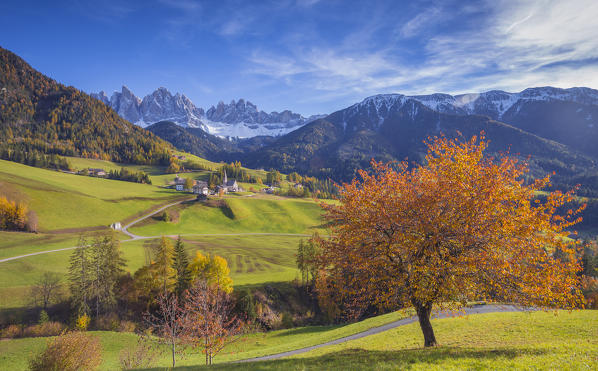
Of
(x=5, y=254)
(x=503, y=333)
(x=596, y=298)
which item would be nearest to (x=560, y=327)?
(x=503, y=333)

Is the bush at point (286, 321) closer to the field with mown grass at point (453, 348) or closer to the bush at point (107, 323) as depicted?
the field with mown grass at point (453, 348)

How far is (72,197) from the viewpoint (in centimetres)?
10481

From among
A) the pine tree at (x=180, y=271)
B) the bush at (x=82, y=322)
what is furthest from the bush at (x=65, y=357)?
the pine tree at (x=180, y=271)

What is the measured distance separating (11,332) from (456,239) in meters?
61.5

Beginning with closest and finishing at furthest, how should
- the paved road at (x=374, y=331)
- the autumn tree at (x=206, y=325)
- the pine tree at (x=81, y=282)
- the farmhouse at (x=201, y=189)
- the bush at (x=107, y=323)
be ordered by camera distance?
the autumn tree at (x=206, y=325) < the paved road at (x=374, y=331) < the bush at (x=107, y=323) < the pine tree at (x=81, y=282) < the farmhouse at (x=201, y=189)

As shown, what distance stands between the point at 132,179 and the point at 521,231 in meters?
192

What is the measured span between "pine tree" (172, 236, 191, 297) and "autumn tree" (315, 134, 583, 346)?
46.9 metres

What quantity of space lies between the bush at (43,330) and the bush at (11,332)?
2.64 ft

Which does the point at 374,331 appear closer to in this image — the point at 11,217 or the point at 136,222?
the point at 136,222

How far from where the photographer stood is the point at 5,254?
63625 mm

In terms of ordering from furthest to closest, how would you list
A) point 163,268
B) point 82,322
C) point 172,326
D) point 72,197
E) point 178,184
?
1. point 178,184
2. point 72,197
3. point 163,268
4. point 82,322
5. point 172,326

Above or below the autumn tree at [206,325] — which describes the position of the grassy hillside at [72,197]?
above

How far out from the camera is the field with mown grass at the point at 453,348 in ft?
43.2

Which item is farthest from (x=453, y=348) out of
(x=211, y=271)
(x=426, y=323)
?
(x=211, y=271)
